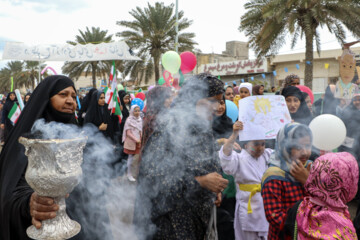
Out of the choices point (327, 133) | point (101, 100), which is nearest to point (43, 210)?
point (327, 133)

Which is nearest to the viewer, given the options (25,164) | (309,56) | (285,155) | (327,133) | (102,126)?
(25,164)

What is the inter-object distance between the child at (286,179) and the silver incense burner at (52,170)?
1378 mm

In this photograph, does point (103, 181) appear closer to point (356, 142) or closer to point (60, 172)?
point (60, 172)

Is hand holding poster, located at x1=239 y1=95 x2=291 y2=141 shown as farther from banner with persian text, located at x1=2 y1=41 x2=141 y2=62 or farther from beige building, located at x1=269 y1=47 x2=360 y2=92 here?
beige building, located at x1=269 y1=47 x2=360 y2=92

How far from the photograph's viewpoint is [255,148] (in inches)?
A: 113

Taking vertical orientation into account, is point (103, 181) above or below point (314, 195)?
below

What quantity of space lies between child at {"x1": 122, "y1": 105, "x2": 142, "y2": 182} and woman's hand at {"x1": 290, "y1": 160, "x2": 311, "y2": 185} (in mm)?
4656

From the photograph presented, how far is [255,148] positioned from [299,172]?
0.73m

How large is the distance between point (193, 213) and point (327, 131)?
141 cm

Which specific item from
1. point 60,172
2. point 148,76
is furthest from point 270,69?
Answer: point 60,172

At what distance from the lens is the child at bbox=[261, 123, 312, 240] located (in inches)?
85.8

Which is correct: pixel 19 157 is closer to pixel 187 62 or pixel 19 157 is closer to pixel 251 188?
pixel 251 188

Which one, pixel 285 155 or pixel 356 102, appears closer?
pixel 285 155

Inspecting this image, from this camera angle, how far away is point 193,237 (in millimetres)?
1927
